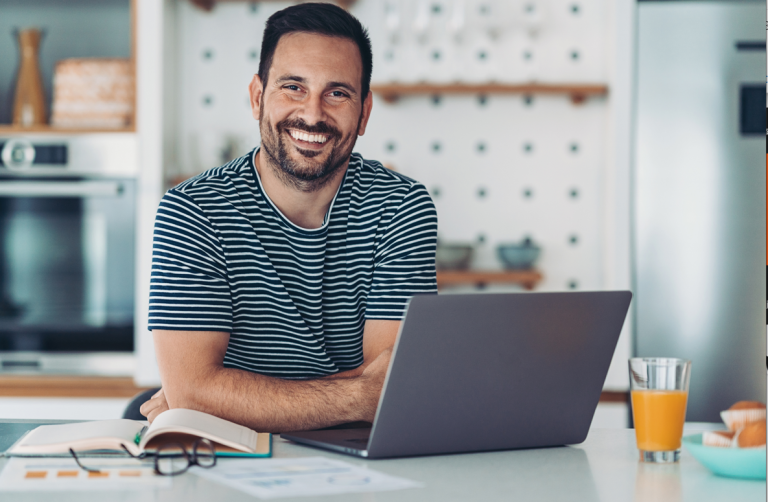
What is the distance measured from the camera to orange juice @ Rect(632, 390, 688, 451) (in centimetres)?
101

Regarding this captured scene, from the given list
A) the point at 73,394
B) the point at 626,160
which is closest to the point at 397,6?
the point at 626,160

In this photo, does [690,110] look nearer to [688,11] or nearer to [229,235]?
[688,11]

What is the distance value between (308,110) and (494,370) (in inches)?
31.0

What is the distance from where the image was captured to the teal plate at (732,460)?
0.93m

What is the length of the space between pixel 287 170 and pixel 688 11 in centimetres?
180

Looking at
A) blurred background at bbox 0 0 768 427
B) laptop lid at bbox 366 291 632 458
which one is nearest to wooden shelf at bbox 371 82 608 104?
blurred background at bbox 0 0 768 427

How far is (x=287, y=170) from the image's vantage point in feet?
5.37

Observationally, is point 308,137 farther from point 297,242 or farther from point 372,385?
point 372,385

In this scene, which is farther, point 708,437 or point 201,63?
point 201,63

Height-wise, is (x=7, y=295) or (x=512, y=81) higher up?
(x=512, y=81)

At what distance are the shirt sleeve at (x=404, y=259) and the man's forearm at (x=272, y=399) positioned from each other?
261 millimetres

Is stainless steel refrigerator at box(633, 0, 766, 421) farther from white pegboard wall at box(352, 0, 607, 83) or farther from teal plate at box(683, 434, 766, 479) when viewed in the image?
teal plate at box(683, 434, 766, 479)

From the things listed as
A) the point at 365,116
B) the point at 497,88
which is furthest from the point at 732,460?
the point at 497,88

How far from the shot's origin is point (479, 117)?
3.12 meters
